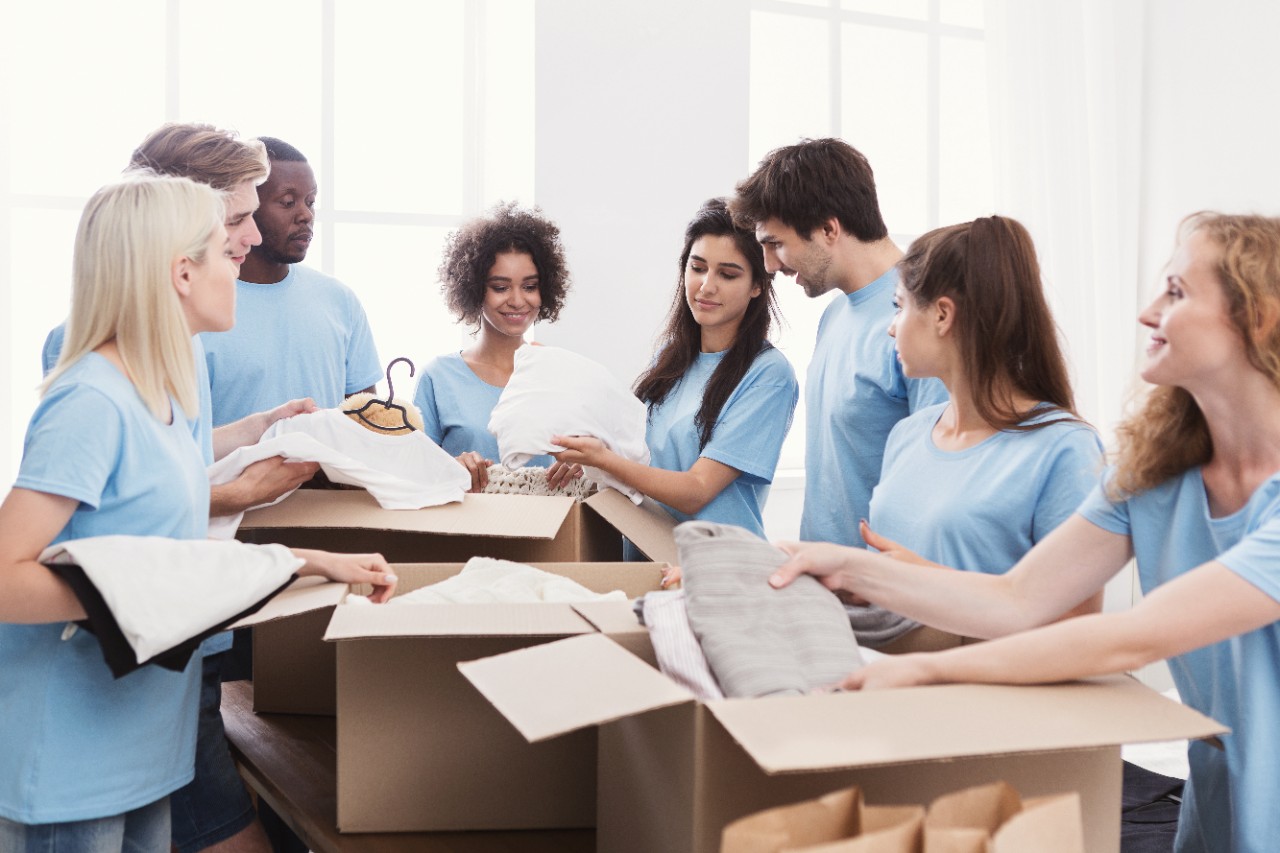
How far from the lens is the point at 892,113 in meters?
4.62

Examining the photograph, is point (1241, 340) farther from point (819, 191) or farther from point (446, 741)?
point (819, 191)

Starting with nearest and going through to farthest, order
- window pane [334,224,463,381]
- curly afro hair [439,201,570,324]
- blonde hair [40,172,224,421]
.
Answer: blonde hair [40,172,224,421], curly afro hair [439,201,570,324], window pane [334,224,463,381]

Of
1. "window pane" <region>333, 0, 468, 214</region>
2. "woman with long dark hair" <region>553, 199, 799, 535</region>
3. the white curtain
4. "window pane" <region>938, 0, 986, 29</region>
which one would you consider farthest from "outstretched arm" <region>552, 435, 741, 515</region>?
"window pane" <region>938, 0, 986, 29</region>

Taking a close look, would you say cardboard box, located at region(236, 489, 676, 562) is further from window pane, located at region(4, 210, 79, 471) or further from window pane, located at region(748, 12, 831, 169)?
window pane, located at region(748, 12, 831, 169)

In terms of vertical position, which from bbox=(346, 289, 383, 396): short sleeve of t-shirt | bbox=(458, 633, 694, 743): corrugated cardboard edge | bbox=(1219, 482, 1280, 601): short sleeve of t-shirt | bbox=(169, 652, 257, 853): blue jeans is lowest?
bbox=(169, 652, 257, 853): blue jeans

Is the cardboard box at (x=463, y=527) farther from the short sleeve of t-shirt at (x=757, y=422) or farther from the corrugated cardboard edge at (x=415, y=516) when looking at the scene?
the short sleeve of t-shirt at (x=757, y=422)

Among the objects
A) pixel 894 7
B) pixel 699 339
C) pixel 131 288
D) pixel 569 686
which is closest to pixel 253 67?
pixel 699 339

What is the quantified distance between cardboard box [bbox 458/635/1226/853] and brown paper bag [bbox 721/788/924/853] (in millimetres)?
26

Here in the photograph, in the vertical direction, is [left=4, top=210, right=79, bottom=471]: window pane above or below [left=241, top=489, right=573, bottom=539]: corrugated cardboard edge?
above

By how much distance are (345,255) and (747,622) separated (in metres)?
3.11

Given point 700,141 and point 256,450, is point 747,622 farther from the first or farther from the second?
point 700,141

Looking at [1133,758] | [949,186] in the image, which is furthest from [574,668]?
[949,186]

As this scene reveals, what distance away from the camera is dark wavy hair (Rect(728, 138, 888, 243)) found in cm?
209

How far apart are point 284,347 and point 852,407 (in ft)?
3.69
